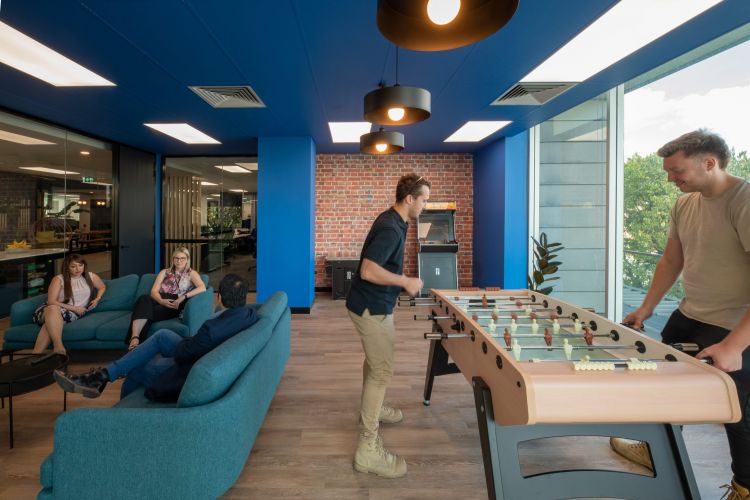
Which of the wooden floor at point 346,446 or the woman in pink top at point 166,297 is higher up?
the woman in pink top at point 166,297

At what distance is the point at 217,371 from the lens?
1671 mm

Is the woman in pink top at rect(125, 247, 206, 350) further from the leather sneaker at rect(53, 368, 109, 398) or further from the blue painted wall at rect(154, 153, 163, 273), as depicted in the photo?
the blue painted wall at rect(154, 153, 163, 273)

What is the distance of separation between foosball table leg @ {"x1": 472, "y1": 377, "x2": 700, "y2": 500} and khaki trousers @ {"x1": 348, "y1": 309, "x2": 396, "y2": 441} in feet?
2.22

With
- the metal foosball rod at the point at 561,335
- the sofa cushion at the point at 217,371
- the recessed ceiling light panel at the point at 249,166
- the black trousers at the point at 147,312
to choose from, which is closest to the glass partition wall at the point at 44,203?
the recessed ceiling light panel at the point at 249,166

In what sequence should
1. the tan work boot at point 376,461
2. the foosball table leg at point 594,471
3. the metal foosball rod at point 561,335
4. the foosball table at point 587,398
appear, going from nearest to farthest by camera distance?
the foosball table at point 587,398, the foosball table leg at point 594,471, the metal foosball rod at point 561,335, the tan work boot at point 376,461

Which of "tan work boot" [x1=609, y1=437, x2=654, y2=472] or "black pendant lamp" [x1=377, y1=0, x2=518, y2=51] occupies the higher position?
"black pendant lamp" [x1=377, y1=0, x2=518, y2=51]

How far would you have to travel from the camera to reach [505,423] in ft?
4.57

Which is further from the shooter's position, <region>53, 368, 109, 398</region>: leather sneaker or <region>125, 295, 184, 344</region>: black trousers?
<region>125, 295, 184, 344</region>: black trousers

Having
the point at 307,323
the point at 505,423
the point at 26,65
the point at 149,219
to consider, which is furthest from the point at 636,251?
the point at 149,219

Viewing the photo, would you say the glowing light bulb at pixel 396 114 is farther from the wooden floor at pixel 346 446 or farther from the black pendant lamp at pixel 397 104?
the wooden floor at pixel 346 446

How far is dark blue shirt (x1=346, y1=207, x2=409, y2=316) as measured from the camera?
1.99m

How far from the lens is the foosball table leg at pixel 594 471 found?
1451 mm

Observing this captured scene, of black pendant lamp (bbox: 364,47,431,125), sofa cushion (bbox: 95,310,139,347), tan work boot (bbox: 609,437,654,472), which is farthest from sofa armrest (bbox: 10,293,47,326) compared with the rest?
tan work boot (bbox: 609,437,654,472)

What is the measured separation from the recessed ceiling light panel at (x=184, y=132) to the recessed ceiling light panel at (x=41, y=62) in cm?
146
